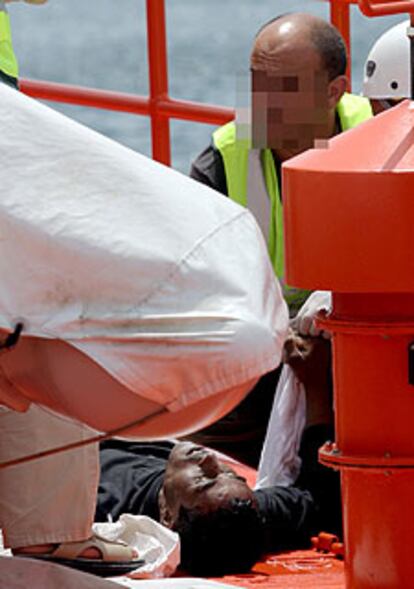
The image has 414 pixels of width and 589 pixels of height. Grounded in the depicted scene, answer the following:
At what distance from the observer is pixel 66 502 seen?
390 centimetres

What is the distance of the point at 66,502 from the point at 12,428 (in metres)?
0.25

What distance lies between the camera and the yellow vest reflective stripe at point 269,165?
5.42 m

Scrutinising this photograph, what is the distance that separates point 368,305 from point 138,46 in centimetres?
2883

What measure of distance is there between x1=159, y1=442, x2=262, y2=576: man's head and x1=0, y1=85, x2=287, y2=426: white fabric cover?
2.02 meters

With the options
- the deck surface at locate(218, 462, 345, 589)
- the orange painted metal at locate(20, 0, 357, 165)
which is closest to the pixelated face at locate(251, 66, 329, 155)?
the deck surface at locate(218, 462, 345, 589)

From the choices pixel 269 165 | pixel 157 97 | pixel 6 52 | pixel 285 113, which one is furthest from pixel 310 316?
pixel 157 97

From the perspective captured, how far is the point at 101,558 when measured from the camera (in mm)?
3994

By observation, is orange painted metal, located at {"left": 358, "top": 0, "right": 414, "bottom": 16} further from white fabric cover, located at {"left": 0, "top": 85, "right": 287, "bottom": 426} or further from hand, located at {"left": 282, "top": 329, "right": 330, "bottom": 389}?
hand, located at {"left": 282, "top": 329, "right": 330, "bottom": 389}

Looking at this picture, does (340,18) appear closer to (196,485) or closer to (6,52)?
(6,52)

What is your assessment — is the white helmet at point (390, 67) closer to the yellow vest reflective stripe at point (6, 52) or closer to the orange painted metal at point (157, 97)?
the orange painted metal at point (157, 97)

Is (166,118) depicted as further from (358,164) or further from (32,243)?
(32,243)

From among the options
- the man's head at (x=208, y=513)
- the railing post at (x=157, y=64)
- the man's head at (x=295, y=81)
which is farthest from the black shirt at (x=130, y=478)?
the railing post at (x=157, y=64)

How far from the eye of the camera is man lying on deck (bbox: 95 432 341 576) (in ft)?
14.1

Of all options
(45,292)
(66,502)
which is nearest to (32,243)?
(45,292)
